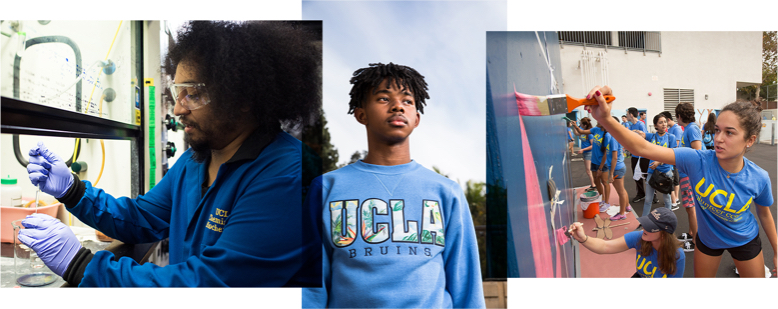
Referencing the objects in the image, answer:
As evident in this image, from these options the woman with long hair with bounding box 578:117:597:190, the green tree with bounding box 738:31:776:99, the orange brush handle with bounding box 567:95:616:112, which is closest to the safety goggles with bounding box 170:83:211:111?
the orange brush handle with bounding box 567:95:616:112

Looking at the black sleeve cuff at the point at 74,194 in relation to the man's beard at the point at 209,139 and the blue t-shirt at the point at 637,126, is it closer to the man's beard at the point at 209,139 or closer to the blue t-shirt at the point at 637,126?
the man's beard at the point at 209,139

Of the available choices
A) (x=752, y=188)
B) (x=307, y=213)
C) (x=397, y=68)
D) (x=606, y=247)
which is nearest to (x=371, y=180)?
(x=307, y=213)

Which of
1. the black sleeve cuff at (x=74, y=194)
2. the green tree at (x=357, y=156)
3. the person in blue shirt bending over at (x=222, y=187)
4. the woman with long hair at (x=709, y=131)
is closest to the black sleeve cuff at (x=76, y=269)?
the person in blue shirt bending over at (x=222, y=187)

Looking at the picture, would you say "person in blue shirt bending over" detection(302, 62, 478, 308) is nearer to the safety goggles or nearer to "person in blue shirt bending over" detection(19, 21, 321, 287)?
"person in blue shirt bending over" detection(19, 21, 321, 287)

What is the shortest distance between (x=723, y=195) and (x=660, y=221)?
1.13 ft

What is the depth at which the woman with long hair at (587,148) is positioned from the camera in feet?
7.24

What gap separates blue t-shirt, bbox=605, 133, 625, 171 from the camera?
221 cm

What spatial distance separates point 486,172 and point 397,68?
26.9 inches

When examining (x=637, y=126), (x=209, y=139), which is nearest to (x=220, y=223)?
(x=209, y=139)

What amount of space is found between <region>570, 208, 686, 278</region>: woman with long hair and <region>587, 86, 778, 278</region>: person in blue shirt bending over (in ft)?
0.52

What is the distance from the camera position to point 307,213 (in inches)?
78.6

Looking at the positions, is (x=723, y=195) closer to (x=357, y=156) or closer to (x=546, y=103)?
(x=546, y=103)

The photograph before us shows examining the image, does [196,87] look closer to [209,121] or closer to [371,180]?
[209,121]

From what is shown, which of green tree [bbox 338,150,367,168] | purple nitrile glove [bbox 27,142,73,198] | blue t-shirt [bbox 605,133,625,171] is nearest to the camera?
purple nitrile glove [bbox 27,142,73,198]
